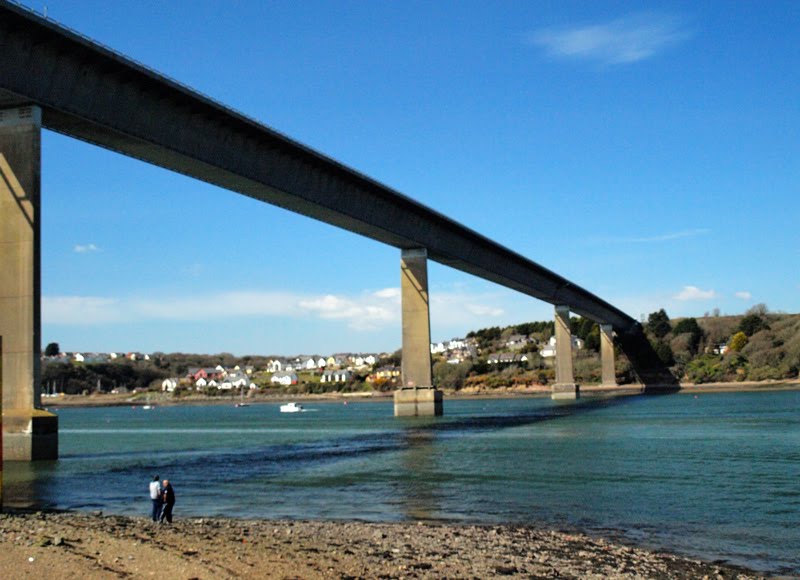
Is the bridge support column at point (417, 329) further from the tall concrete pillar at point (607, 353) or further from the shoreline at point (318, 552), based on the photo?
the tall concrete pillar at point (607, 353)

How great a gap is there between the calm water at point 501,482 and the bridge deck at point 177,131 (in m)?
16.5

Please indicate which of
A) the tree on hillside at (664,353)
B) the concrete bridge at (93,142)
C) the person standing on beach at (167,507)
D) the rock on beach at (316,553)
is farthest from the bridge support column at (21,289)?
the tree on hillside at (664,353)

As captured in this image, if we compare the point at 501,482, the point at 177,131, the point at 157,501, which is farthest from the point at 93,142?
the point at 157,501

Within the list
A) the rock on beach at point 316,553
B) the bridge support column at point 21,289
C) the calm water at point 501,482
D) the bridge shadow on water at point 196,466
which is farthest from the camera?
the bridge support column at point 21,289

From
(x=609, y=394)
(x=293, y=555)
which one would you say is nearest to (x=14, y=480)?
(x=293, y=555)

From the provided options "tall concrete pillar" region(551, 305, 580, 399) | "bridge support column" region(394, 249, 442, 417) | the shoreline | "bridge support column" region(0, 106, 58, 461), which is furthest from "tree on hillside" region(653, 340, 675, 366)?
the shoreline

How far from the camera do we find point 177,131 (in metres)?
49.0

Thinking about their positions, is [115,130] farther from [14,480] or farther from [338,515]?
[338,515]

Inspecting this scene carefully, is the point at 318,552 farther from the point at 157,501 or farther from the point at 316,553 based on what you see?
Result: the point at 157,501

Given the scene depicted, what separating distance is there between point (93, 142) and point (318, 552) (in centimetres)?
3400

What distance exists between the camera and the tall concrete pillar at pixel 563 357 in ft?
467

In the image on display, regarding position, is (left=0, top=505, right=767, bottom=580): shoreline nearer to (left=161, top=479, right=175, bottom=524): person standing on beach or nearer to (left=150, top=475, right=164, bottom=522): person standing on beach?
(left=161, top=479, right=175, bottom=524): person standing on beach

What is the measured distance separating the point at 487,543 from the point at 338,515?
7052 millimetres

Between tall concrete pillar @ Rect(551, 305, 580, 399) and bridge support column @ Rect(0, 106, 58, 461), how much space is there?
110 m
